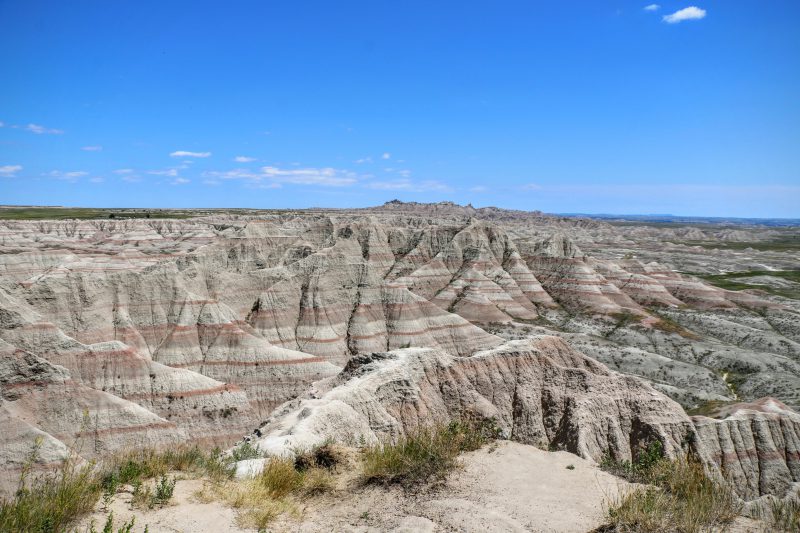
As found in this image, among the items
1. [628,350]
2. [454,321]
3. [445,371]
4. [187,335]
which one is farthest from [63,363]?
[628,350]

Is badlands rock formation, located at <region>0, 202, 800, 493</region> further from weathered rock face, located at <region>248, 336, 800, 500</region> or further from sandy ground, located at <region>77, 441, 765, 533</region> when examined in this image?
sandy ground, located at <region>77, 441, 765, 533</region>


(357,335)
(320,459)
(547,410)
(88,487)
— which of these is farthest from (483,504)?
(357,335)

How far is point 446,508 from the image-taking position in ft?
27.8

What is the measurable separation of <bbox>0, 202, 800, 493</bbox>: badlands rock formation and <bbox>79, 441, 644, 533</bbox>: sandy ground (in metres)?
10.4

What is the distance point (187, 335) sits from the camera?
3719 cm

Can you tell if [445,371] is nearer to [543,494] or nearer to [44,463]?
[543,494]

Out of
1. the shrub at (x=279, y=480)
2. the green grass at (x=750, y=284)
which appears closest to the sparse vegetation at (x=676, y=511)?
the shrub at (x=279, y=480)

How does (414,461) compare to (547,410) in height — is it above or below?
above

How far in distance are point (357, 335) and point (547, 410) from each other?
2676cm

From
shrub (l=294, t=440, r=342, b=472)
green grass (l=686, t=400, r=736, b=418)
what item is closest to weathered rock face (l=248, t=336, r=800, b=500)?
green grass (l=686, t=400, r=736, b=418)

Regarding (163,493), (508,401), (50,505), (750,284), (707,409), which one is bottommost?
(707,409)

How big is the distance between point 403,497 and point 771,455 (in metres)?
28.0

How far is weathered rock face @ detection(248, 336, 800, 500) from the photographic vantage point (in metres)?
21.2

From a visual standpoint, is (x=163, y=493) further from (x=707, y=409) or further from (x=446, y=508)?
(x=707, y=409)
